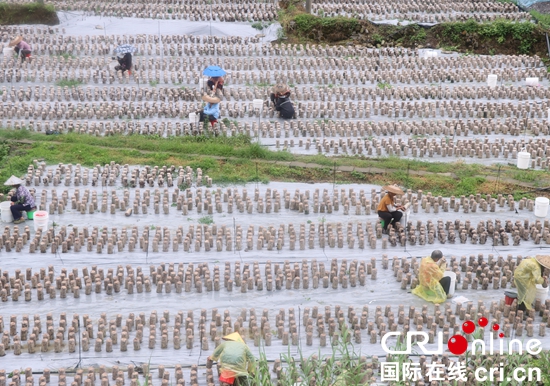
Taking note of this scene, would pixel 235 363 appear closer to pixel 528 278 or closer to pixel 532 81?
pixel 528 278

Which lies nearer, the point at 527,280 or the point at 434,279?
the point at 527,280

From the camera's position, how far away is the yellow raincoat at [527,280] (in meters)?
10.7

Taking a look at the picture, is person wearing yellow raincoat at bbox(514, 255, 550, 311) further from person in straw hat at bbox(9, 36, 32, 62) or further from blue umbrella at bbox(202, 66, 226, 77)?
person in straw hat at bbox(9, 36, 32, 62)

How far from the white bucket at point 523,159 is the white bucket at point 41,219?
Answer: 8.38 m

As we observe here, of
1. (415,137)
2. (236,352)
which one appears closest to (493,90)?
(415,137)

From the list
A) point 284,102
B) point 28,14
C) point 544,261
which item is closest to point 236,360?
point 544,261

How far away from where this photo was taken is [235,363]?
9031 millimetres

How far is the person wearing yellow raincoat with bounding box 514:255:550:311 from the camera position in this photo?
10.7 meters

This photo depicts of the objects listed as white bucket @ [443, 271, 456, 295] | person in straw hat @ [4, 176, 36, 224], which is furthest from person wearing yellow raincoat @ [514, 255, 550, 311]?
person in straw hat @ [4, 176, 36, 224]

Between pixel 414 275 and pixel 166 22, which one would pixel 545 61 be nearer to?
pixel 166 22

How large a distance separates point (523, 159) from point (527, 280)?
4.91 metres

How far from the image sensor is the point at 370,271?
11.8 meters

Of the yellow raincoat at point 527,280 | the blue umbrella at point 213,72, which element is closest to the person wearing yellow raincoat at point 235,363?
the yellow raincoat at point 527,280

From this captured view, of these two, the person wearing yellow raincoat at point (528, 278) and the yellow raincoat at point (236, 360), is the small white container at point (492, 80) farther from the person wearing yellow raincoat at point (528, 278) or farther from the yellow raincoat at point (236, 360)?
the yellow raincoat at point (236, 360)
